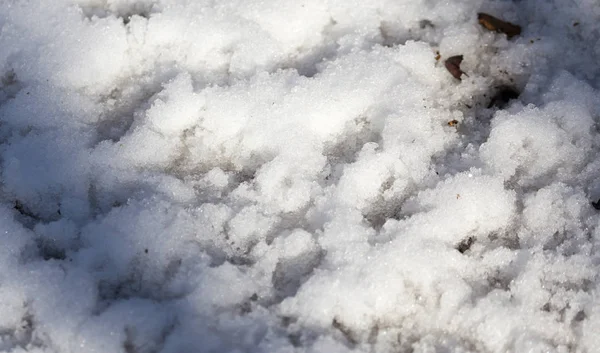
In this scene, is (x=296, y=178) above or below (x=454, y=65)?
below

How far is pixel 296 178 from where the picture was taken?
160 cm

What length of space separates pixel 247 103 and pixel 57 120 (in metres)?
0.58

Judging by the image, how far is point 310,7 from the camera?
6.24ft

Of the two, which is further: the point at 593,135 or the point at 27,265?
the point at 593,135

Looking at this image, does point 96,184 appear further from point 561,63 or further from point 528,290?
point 561,63

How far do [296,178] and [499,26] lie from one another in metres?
0.91

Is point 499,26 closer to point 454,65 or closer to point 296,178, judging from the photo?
point 454,65

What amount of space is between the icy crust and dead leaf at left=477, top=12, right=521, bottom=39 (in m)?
0.02

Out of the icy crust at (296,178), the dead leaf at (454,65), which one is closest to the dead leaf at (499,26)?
the icy crust at (296,178)

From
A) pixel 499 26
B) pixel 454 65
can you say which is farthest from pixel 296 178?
pixel 499 26

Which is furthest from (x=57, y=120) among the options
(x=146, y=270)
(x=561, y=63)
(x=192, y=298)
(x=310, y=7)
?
(x=561, y=63)

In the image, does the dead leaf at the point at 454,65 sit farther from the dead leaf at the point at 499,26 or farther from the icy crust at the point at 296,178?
the dead leaf at the point at 499,26

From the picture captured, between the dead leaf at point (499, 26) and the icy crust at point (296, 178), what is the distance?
0.02 meters

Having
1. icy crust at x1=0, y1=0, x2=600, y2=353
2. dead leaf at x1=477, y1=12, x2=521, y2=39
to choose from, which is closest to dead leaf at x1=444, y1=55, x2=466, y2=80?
icy crust at x1=0, y1=0, x2=600, y2=353
